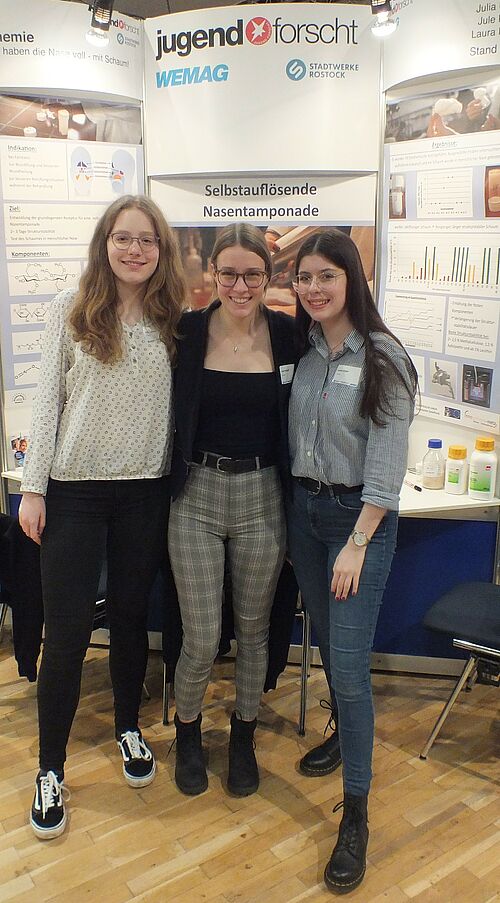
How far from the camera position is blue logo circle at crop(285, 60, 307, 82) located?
8.68 feet

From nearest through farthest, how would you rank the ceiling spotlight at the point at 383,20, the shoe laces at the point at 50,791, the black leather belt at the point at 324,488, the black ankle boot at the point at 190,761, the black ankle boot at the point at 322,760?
1. the black leather belt at the point at 324,488
2. the shoe laces at the point at 50,791
3. the black ankle boot at the point at 190,761
4. the black ankle boot at the point at 322,760
5. the ceiling spotlight at the point at 383,20

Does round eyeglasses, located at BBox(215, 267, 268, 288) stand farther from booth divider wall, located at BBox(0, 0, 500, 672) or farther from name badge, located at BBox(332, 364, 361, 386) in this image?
booth divider wall, located at BBox(0, 0, 500, 672)

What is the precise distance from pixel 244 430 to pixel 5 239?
145 cm

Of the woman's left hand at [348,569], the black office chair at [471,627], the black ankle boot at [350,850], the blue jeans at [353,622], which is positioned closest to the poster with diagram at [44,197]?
the blue jeans at [353,622]

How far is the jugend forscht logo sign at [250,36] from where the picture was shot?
2.62m

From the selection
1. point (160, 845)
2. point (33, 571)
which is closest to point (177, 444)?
point (33, 571)

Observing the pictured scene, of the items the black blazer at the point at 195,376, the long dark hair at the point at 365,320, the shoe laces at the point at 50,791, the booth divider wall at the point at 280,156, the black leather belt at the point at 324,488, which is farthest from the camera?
the booth divider wall at the point at 280,156

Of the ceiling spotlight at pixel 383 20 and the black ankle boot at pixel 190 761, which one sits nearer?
the black ankle boot at pixel 190 761

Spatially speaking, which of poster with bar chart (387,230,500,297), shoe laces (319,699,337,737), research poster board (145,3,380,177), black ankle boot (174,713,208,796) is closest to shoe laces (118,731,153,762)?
black ankle boot (174,713,208,796)

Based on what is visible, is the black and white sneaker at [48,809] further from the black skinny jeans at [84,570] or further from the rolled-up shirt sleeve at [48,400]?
the rolled-up shirt sleeve at [48,400]

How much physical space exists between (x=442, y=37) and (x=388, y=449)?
158 cm

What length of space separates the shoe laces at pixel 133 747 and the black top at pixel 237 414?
97 centimetres

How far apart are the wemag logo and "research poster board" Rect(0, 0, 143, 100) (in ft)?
0.84

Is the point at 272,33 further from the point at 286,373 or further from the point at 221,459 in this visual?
the point at 221,459
